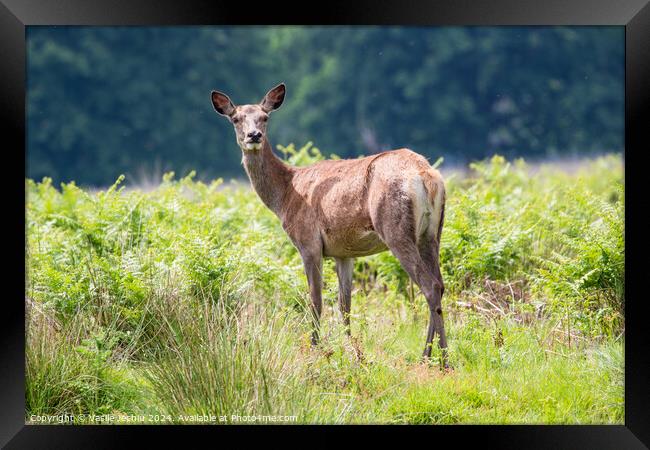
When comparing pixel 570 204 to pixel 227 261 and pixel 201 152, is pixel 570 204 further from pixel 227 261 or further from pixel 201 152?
pixel 201 152

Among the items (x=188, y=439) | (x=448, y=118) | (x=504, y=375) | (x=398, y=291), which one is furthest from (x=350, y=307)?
(x=448, y=118)

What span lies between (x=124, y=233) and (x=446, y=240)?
2947 millimetres

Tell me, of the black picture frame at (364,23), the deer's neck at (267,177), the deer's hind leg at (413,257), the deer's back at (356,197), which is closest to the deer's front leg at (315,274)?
the deer's back at (356,197)

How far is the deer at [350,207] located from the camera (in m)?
7.77

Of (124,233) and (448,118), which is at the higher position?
(448,118)

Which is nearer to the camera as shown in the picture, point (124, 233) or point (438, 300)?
point (438, 300)

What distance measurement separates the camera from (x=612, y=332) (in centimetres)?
802

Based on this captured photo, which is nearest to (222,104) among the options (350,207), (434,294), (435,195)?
(350,207)

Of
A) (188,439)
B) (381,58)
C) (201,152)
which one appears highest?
(381,58)

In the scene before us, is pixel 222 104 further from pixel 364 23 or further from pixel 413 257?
pixel 364 23

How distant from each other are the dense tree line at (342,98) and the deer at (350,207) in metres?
20.0

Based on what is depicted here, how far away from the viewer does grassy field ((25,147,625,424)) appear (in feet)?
22.5

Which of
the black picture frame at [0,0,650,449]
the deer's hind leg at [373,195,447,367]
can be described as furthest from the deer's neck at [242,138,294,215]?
the black picture frame at [0,0,650,449]

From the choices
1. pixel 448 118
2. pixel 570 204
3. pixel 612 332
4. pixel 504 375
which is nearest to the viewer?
pixel 504 375
